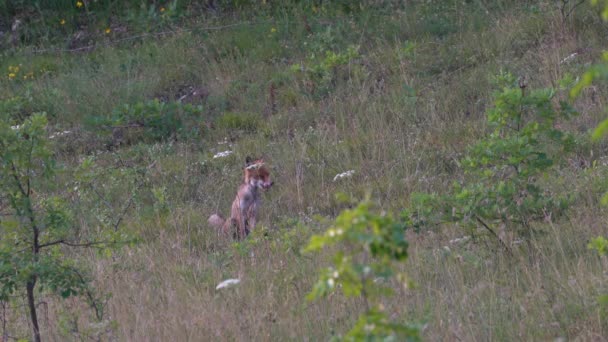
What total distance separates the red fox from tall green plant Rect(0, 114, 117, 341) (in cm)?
291

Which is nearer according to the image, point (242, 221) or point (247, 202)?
point (242, 221)

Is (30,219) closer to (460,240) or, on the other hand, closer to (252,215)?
(460,240)

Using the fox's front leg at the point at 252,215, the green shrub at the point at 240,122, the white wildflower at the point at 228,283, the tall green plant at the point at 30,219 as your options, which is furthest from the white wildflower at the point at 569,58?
the tall green plant at the point at 30,219

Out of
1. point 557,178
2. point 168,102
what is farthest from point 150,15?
point 557,178

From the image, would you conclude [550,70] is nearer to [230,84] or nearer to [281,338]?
[230,84]

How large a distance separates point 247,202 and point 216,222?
1.38 ft

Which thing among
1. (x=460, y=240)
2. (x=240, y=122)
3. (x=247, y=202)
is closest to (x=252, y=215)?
(x=247, y=202)

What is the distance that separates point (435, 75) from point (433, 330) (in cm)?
744

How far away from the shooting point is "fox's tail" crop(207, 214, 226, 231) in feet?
29.0

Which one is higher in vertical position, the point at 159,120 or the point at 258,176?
the point at 258,176

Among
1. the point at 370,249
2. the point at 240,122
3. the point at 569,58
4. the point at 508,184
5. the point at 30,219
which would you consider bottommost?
the point at 240,122

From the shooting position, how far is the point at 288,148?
10648 mm

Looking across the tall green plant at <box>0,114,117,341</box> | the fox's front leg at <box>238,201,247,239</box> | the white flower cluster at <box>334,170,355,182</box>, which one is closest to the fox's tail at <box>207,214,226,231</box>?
the fox's front leg at <box>238,201,247,239</box>

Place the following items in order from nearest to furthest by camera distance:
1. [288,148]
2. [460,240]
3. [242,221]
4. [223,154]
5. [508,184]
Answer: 1. [508,184]
2. [460,240]
3. [242,221]
4. [288,148]
5. [223,154]
